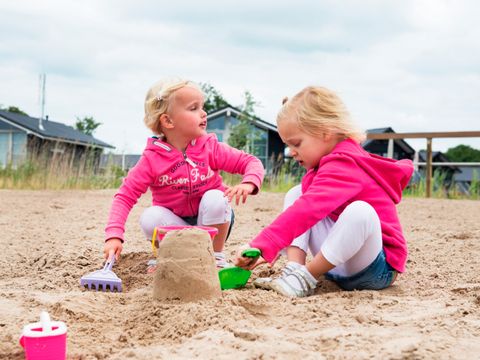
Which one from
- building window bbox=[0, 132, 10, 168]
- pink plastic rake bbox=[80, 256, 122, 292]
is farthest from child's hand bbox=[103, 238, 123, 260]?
building window bbox=[0, 132, 10, 168]

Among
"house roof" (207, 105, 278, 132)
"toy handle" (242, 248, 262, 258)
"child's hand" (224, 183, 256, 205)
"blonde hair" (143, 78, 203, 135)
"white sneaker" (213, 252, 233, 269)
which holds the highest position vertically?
"house roof" (207, 105, 278, 132)

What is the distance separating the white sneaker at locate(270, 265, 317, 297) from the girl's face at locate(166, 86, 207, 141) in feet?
3.40

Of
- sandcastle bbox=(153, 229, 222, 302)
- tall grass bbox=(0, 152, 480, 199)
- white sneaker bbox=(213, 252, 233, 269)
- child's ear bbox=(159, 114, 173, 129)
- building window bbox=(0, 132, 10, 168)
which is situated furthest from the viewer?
building window bbox=(0, 132, 10, 168)

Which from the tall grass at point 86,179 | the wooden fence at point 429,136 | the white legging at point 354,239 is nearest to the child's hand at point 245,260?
the white legging at point 354,239

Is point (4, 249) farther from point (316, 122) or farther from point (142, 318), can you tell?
point (316, 122)

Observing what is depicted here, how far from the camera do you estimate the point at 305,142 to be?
248cm

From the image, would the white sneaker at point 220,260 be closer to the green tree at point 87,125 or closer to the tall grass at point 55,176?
the tall grass at point 55,176

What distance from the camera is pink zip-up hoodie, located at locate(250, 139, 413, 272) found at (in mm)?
2311

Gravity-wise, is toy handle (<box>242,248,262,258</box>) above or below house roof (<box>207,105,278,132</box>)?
below

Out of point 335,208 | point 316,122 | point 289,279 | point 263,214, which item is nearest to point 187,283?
point 289,279

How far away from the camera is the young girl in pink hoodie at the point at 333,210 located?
7.57 feet

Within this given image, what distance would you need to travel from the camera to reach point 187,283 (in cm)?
210

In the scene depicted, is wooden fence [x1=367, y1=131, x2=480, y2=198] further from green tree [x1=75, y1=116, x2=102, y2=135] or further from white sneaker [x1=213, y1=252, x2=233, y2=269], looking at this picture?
green tree [x1=75, y1=116, x2=102, y2=135]

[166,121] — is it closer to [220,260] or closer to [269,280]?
[220,260]
